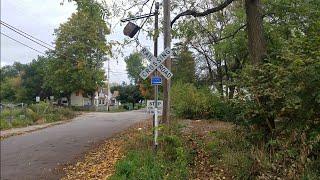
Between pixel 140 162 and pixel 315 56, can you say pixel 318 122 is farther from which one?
pixel 140 162

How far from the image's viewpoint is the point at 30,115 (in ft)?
123

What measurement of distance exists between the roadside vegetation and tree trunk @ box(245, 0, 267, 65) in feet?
74.1

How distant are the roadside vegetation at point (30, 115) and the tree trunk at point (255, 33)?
2259 centimetres

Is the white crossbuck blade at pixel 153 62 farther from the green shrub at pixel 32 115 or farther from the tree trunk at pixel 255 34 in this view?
the green shrub at pixel 32 115

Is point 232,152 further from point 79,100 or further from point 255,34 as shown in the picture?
point 79,100

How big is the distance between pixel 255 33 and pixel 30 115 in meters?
28.9

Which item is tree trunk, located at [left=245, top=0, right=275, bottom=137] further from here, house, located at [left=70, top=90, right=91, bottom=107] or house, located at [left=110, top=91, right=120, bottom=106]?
house, located at [left=110, top=91, right=120, bottom=106]

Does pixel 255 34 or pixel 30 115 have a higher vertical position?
pixel 255 34

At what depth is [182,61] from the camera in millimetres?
39406

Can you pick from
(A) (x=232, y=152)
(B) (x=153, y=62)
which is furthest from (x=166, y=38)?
(A) (x=232, y=152)

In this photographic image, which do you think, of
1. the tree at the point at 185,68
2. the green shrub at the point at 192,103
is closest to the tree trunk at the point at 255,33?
the green shrub at the point at 192,103

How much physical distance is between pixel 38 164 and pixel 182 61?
2647cm

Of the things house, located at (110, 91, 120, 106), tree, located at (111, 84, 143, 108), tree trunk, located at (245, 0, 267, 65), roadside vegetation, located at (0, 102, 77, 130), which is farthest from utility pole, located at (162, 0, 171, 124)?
house, located at (110, 91, 120, 106)

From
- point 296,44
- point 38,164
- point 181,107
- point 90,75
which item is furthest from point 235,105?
point 90,75
